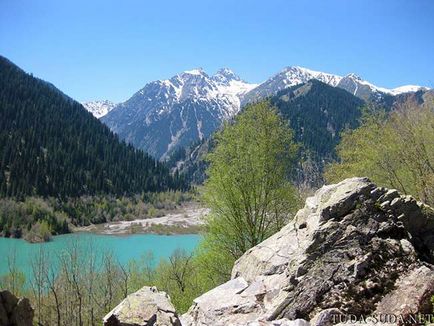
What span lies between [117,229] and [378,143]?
150 m

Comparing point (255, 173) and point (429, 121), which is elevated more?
point (429, 121)

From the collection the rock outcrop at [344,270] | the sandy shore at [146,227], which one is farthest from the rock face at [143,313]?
the sandy shore at [146,227]

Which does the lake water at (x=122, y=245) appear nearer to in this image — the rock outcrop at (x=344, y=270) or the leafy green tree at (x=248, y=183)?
the leafy green tree at (x=248, y=183)

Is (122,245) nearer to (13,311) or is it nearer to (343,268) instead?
(13,311)

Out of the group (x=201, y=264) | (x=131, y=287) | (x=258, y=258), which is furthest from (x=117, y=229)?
(x=258, y=258)

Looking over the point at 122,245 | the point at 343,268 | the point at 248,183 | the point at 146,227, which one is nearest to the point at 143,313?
the point at 343,268

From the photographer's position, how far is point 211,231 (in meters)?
29.1

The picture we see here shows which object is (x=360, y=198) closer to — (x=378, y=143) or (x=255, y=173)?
(x=255, y=173)

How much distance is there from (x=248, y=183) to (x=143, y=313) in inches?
609

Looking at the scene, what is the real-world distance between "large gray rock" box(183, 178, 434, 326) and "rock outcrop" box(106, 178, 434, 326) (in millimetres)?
29

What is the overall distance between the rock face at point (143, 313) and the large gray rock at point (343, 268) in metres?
1.29

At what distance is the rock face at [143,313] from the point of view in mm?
14484

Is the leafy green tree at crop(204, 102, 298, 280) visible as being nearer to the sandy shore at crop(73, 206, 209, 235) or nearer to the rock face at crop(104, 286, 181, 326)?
the rock face at crop(104, 286, 181, 326)

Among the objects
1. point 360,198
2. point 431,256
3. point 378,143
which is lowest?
point 431,256
